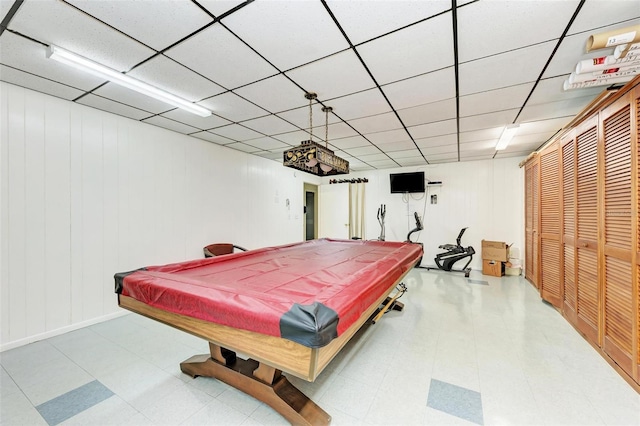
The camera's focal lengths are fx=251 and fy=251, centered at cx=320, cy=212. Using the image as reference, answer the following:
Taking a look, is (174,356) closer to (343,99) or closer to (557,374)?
(343,99)

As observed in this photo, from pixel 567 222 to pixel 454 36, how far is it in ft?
9.74

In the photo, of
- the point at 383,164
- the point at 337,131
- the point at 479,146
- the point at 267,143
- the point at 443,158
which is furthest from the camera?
the point at 383,164

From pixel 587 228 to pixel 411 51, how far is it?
272 centimetres

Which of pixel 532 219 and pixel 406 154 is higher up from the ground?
pixel 406 154

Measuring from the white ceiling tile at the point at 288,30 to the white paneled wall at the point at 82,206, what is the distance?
2683 mm

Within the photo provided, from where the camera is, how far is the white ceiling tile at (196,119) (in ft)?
11.1

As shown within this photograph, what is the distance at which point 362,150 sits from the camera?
17.1 ft

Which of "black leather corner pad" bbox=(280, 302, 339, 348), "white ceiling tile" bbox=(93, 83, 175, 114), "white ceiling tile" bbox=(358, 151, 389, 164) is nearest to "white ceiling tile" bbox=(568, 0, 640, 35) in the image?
"black leather corner pad" bbox=(280, 302, 339, 348)

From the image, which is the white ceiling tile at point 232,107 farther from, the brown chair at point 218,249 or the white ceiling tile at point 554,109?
the white ceiling tile at point 554,109

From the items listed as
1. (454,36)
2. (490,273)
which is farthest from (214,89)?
(490,273)

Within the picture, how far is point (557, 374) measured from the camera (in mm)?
2100

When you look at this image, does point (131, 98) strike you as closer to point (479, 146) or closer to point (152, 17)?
point (152, 17)

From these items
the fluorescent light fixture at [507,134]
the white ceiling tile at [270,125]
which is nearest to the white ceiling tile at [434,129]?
the fluorescent light fixture at [507,134]

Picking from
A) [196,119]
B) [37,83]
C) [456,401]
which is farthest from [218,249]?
[456,401]
